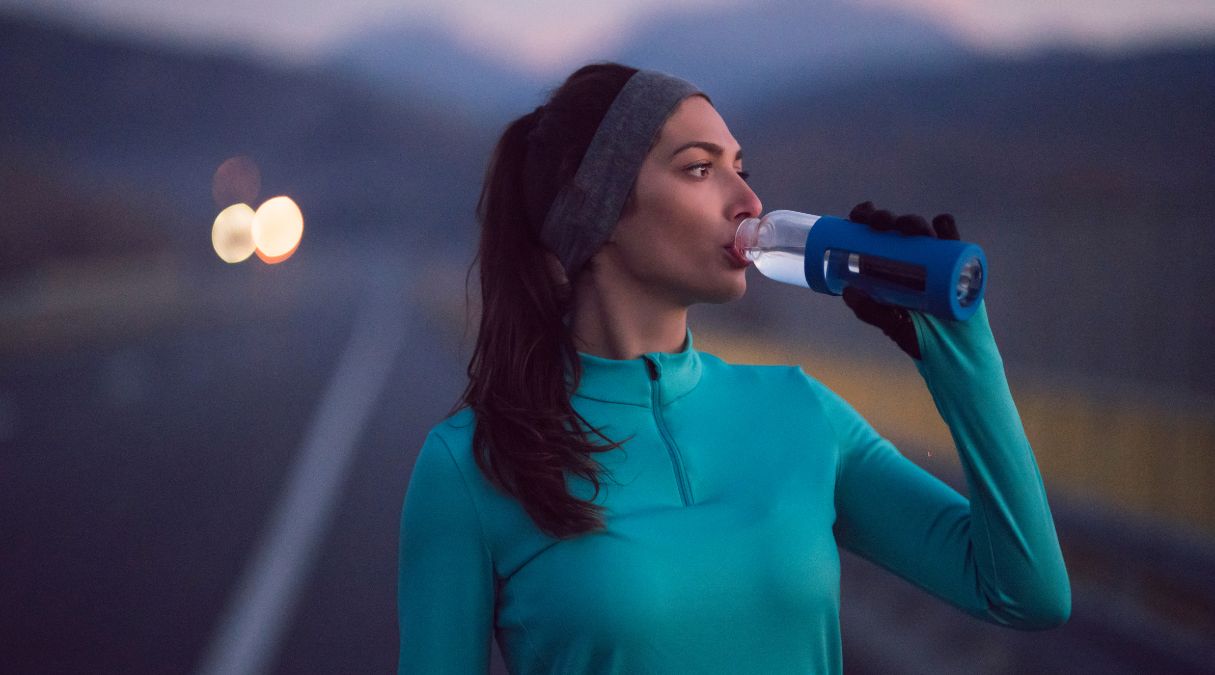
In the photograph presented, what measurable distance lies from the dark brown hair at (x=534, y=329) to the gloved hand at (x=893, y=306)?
49 centimetres

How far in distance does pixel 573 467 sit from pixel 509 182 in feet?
2.21

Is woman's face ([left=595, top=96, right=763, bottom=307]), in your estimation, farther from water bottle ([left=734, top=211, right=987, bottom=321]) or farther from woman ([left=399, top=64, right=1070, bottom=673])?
water bottle ([left=734, top=211, right=987, bottom=321])

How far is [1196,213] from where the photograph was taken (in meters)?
6.78

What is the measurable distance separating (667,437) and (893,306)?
48 cm

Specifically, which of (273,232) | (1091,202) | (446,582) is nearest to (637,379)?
(446,582)

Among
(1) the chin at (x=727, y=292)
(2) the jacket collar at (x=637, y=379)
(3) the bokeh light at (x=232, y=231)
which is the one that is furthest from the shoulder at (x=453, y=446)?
(3) the bokeh light at (x=232, y=231)

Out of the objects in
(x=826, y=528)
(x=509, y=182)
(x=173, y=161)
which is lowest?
(x=826, y=528)

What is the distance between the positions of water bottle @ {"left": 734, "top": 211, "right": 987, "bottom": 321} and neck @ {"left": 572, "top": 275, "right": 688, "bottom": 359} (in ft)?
1.05

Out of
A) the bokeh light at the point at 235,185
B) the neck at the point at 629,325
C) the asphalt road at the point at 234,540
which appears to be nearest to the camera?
the neck at the point at 629,325

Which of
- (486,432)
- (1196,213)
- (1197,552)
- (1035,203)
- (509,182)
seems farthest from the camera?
(1035,203)

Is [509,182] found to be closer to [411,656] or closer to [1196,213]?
[411,656]

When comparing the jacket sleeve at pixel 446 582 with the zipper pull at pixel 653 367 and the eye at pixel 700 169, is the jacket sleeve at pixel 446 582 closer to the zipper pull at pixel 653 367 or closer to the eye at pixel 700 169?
the zipper pull at pixel 653 367

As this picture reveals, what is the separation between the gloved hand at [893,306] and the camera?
5.89 ft

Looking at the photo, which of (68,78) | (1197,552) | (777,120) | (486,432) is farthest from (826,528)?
(68,78)
